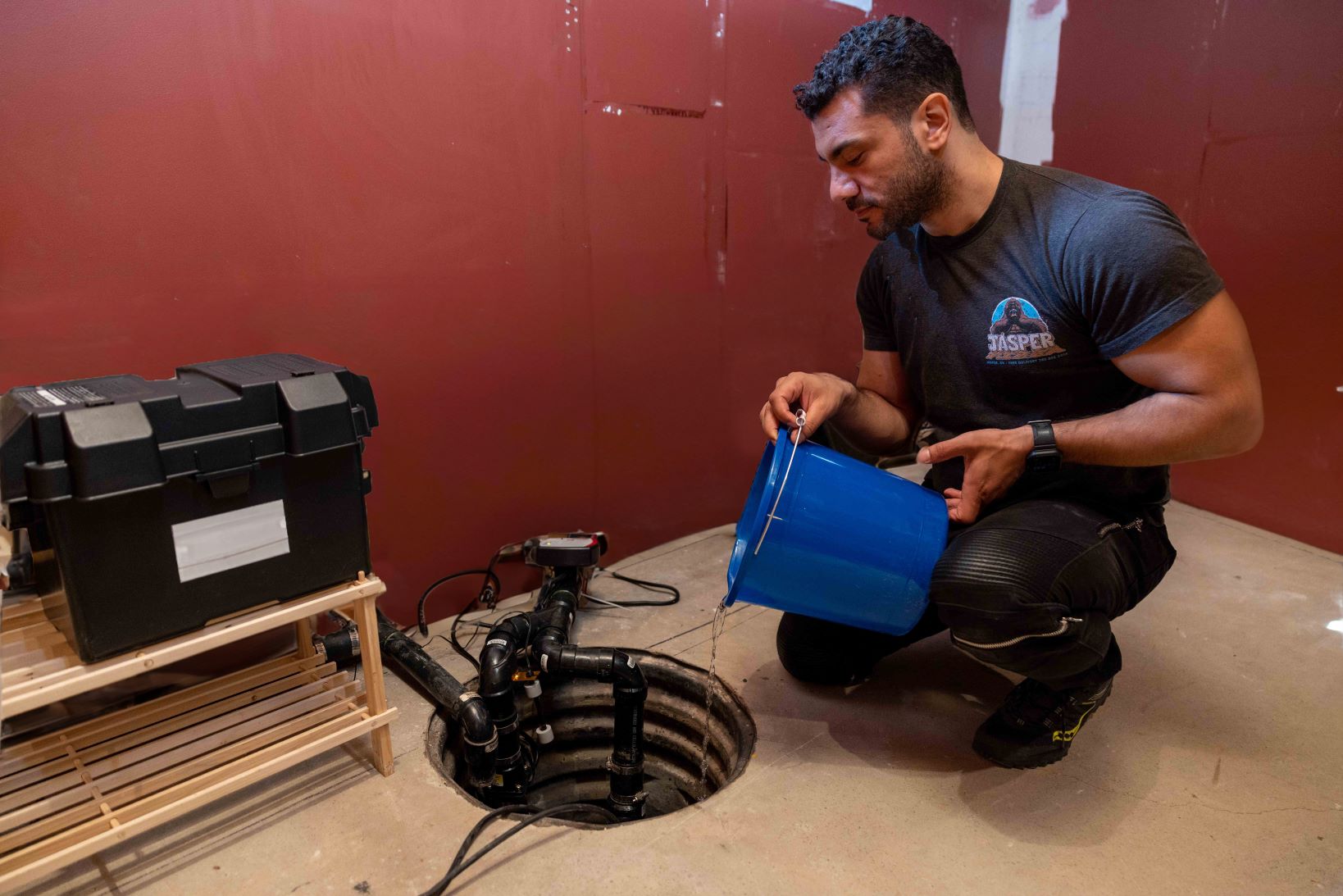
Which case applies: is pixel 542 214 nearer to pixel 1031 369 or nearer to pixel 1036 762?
pixel 1031 369

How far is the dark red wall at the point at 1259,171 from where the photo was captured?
214cm

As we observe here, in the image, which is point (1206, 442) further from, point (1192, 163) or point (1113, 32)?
point (1113, 32)

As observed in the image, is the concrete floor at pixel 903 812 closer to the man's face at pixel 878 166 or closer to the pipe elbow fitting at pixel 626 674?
the pipe elbow fitting at pixel 626 674

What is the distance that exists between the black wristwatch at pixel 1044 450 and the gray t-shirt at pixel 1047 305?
0.11 metres

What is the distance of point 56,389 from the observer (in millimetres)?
1102

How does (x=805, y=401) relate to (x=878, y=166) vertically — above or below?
below

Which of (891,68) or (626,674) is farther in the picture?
(626,674)

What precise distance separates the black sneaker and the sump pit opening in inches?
18.2

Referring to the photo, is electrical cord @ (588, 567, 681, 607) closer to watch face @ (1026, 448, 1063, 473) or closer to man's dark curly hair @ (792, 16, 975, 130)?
watch face @ (1026, 448, 1063, 473)

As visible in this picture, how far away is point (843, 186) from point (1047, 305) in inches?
15.2

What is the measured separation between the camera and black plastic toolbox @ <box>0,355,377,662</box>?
984mm

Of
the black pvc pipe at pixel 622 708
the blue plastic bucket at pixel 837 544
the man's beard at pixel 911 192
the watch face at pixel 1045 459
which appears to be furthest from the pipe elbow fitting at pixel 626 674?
the man's beard at pixel 911 192

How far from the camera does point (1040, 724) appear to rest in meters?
1.38

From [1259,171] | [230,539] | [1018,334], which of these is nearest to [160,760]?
[230,539]
